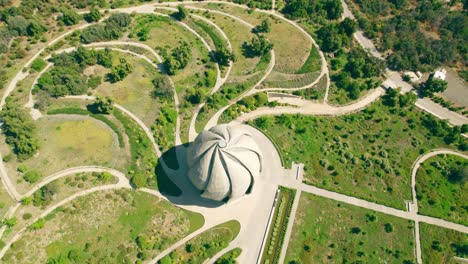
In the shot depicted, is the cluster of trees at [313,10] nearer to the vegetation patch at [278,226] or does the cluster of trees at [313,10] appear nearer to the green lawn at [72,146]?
the vegetation patch at [278,226]

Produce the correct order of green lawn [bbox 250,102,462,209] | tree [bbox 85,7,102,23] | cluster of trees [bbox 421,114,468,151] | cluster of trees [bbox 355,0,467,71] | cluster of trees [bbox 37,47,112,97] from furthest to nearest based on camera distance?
cluster of trees [bbox 355,0,467,71] < tree [bbox 85,7,102,23] < cluster of trees [bbox 421,114,468,151] < cluster of trees [bbox 37,47,112,97] < green lawn [bbox 250,102,462,209]

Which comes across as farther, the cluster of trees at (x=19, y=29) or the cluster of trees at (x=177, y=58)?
the cluster of trees at (x=19, y=29)

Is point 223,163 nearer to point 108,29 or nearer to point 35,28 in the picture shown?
point 108,29

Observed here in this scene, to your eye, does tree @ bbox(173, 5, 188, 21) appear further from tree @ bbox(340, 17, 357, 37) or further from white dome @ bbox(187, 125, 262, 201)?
tree @ bbox(340, 17, 357, 37)

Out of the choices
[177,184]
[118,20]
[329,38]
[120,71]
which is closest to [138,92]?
[120,71]

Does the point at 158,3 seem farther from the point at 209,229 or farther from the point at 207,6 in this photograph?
the point at 209,229

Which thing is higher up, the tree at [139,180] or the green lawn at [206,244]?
the tree at [139,180]

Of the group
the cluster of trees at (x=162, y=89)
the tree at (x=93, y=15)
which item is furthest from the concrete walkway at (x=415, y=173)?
the tree at (x=93, y=15)

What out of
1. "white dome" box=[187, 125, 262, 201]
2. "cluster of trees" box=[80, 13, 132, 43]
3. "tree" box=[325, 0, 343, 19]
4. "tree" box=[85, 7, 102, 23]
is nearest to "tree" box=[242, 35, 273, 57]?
"tree" box=[325, 0, 343, 19]
